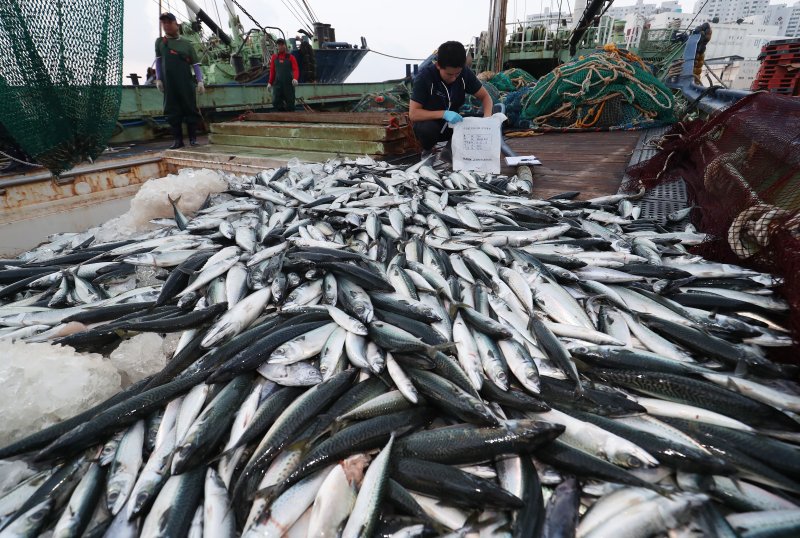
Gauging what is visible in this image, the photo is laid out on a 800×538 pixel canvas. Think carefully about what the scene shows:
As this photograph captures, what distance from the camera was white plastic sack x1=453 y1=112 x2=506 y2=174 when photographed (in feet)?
17.7

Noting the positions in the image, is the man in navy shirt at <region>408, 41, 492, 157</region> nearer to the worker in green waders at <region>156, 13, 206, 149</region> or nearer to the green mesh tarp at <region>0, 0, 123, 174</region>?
the green mesh tarp at <region>0, 0, 123, 174</region>

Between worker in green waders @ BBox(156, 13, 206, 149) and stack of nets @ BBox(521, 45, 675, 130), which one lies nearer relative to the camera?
worker in green waders @ BBox(156, 13, 206, 149)

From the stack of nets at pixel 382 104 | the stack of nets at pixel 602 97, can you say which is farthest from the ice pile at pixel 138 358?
the stack of nets at pixel 382 104

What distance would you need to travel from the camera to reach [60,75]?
4.40 m

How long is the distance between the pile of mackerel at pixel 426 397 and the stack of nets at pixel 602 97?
6.74m

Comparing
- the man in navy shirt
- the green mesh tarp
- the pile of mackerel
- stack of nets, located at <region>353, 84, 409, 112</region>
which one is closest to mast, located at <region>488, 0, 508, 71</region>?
stack of nets, located at <region>353, 84, 409, 112</region>

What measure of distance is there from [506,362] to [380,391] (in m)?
0.67

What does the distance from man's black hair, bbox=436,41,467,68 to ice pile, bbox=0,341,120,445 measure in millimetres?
5743

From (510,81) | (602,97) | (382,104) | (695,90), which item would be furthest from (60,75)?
(695,90)

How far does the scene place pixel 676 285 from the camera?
2.59 meters

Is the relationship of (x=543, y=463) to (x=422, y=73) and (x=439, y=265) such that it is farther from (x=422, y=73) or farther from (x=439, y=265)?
(x=422, y=73)

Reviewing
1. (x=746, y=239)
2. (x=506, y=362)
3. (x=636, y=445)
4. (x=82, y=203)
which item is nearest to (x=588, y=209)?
(x=746, y=239)

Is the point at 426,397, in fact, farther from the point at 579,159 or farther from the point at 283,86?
the point at 283,86

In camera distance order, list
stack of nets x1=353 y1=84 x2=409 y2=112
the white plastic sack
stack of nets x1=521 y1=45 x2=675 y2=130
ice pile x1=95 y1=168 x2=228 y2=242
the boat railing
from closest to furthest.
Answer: ice pile x1=95 y1=168 x2=228 y2=242, the white plastic sack, the boat railing, stack of nets x1=521 y1=45 x2=675 y2=130, stack of nets x1=353 y1=84 x2=409 y2=112
